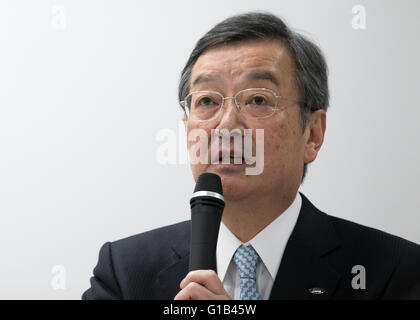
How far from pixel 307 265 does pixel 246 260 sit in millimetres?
189

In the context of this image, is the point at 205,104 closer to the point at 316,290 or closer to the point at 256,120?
the point at 256,120

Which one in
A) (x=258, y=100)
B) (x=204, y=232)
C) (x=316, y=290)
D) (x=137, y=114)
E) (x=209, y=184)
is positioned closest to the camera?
(x=204, y=232)

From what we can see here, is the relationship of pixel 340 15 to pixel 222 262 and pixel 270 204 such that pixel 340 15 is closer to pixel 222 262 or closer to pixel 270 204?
pixel 270 204

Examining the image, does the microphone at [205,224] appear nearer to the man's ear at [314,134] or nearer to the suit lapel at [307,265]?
the suit lapel at [307,265]

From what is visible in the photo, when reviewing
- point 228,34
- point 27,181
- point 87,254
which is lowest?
point 87,254

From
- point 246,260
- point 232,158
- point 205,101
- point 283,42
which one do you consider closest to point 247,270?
point 246,260

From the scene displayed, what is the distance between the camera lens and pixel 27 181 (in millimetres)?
2219

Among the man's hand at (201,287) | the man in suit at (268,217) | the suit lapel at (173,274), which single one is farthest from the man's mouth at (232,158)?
the man's hand at (201,287)

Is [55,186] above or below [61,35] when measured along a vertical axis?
below

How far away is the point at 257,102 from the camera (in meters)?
1.56

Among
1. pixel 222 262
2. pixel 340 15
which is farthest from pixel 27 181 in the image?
pixel 340 15

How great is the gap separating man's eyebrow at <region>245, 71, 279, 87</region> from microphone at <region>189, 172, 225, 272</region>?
0.48m

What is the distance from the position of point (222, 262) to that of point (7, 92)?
138 centimetres
